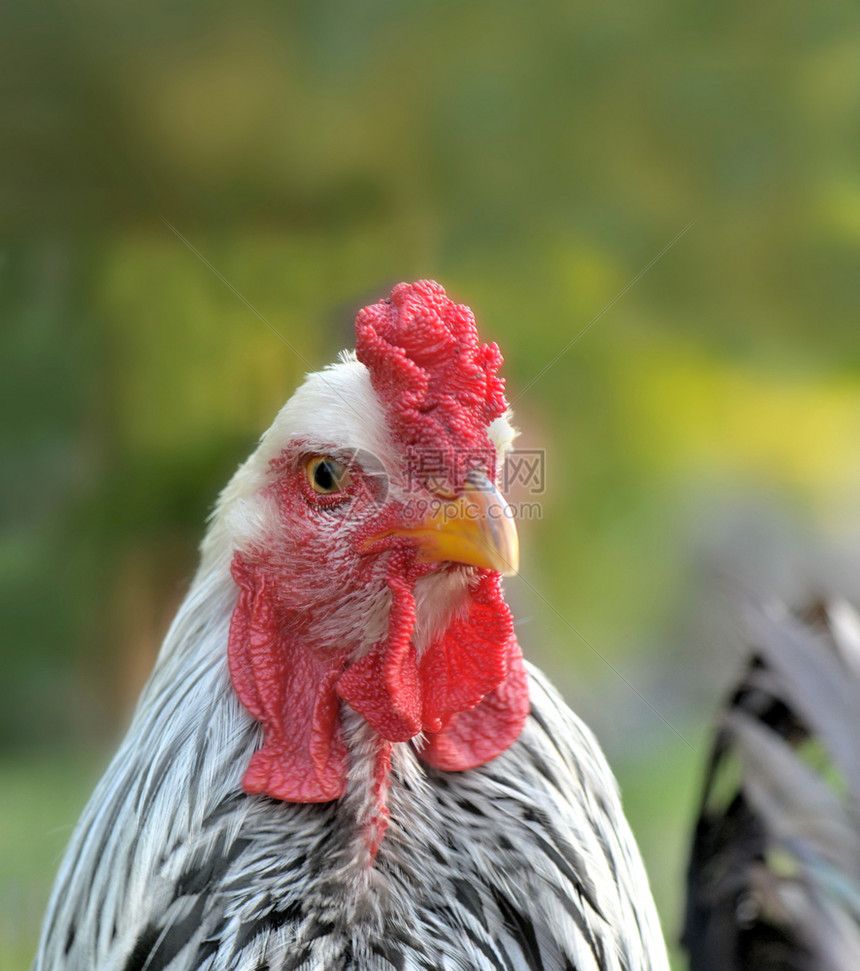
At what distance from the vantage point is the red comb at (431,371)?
1101mm

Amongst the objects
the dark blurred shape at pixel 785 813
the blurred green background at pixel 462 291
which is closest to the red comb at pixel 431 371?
the dark blurred shape at pixel 785 813

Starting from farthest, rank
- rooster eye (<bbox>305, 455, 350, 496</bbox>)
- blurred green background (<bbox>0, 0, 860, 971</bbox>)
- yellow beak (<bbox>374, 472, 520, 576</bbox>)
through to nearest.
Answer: blurred green background (<bbox>0, 0, 860, 971</bbox>) < rooster eye (<bbox>305, 455, 350, 496</bbox>) < yellow beak (<bbox>374, 472, 520, 576</bbox>)

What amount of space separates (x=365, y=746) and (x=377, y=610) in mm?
180

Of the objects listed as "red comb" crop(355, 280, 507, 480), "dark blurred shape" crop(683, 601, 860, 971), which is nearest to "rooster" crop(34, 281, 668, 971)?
"red comb" crop(355, 280, 507, 480)

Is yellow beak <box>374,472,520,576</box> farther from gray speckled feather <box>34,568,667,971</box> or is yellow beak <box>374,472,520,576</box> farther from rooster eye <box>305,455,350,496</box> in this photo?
gray speckled feather <box>34,568,667,971</box>

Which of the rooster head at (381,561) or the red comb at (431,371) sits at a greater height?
the red comb at (431,371)

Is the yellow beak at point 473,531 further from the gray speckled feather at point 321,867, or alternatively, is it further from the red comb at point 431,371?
the gray speckled feather at point 321,867

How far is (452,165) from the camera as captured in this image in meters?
2.66

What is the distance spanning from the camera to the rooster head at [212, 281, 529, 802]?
3.62 ft

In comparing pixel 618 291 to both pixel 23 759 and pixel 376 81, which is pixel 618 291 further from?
pixel 23 759

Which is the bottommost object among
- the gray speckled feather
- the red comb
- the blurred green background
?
the gray speckled feather

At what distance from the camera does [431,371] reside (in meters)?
1.14

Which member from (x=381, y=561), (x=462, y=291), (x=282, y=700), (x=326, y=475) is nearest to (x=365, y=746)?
(x=282, y=700)

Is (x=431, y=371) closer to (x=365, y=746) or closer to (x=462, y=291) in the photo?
(x=365, y=746)
